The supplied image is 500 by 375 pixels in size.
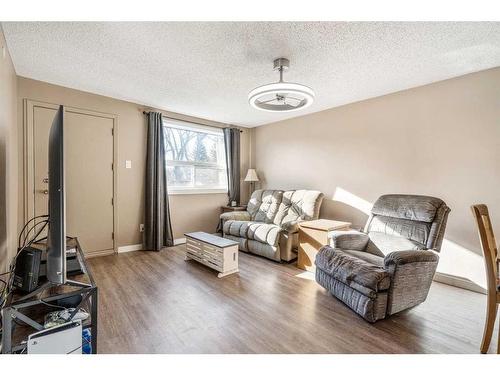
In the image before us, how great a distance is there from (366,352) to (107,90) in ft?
12.6

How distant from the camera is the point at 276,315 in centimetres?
199

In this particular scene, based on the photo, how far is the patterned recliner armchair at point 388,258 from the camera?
187 centimetres

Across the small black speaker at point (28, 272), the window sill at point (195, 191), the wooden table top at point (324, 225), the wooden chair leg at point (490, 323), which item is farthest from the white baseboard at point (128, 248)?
the wooden chair leg at point (490, 323)

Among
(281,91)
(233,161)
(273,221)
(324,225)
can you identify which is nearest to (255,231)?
(273,221)

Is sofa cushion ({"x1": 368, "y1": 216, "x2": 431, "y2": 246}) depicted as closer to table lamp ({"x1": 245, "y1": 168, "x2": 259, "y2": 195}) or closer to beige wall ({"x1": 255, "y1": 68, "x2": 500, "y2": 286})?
beige wall ({"x1": 255, "y1": 68, "x2": 500, "y2": 286})

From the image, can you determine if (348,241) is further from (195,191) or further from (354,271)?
(195,191)

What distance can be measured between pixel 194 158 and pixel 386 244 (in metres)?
3.34

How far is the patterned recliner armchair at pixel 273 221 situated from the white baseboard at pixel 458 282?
1546mm

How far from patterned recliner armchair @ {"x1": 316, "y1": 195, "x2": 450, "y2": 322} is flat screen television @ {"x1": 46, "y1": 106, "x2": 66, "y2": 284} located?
78.0 inches

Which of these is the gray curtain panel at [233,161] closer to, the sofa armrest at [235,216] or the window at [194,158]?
the window at [194,158]

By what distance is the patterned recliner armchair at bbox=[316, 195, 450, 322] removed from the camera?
1.87 m
